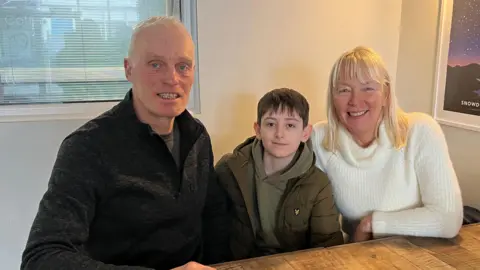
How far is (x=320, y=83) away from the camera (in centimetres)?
255

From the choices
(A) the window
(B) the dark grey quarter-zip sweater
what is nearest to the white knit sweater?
(B) the dark grey quarter-zip sweater

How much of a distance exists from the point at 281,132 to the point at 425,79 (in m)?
1.25

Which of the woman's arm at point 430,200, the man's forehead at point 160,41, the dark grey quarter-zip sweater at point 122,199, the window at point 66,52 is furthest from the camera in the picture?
the window at point 66,52

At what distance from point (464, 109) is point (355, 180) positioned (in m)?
0.87

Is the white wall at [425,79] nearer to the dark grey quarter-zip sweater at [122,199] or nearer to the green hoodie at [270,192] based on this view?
the green hoodie at [270,192]

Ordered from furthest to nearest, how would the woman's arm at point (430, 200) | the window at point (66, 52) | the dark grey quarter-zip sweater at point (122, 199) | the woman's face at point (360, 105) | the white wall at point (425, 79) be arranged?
the white wall at point (425, 79)
the window at point (66, 52)
the woman's face at point (360, 105)
the woman's arm at point (430, 200)
the dark grey quarter-zip sweater at point (122, 199)

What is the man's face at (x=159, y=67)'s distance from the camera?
4.60 ft

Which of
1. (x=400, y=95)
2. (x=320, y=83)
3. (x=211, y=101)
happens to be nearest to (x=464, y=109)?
(x=400, y=95)

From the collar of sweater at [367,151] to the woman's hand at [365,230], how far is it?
203 millimetres

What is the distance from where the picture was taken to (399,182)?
1688mm

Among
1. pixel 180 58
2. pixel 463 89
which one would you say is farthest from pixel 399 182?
pixel 180 58

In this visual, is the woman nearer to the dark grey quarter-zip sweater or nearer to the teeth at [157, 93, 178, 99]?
the dark grey quarter-zip sweater

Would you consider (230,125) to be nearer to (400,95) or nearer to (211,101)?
(211,101)

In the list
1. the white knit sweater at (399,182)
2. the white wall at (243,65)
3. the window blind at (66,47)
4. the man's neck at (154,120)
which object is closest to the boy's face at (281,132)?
the white knit sweater at (399,182)
